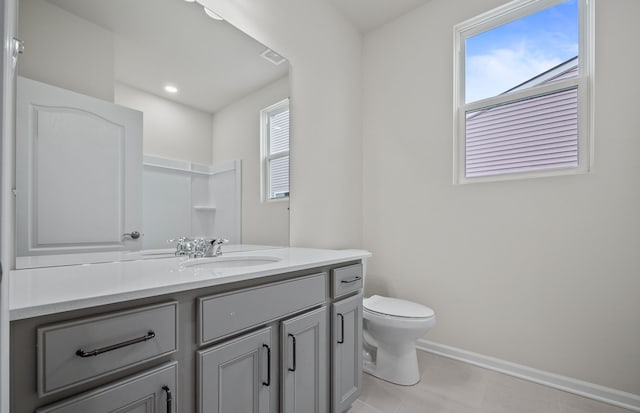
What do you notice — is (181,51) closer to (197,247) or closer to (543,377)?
(197,247)

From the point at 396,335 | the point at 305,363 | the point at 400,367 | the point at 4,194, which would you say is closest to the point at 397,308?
the point at 396,335

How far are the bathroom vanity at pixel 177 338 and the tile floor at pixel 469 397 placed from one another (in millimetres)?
387

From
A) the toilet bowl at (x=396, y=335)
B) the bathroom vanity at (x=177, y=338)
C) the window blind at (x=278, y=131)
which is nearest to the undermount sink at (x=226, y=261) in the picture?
the bathroom vanity at (x=177, y=338)

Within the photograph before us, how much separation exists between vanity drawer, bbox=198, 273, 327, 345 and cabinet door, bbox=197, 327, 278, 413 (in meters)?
0.05

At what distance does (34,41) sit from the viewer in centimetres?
99

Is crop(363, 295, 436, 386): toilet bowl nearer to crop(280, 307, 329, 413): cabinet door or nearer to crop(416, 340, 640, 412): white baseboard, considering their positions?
crop(416, 340, 640, 412): white baseboard

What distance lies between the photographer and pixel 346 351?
1438mm

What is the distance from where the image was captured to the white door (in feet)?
3.16

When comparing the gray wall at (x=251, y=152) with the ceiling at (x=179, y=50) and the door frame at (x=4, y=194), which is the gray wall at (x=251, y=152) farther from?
the door frame at (x=4, y=194)

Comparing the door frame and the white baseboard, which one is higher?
the door frame

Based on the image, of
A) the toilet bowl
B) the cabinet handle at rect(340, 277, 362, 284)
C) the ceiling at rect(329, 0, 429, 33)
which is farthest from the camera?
Answer: the ceiling at rect(329, 0, 429, 33)

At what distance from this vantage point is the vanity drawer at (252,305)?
33.9 inches

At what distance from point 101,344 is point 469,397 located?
6.08ft

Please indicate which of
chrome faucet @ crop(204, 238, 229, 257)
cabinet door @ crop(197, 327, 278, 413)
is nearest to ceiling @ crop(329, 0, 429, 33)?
chrome faucet @ crop(204, 238, 229, 257)
